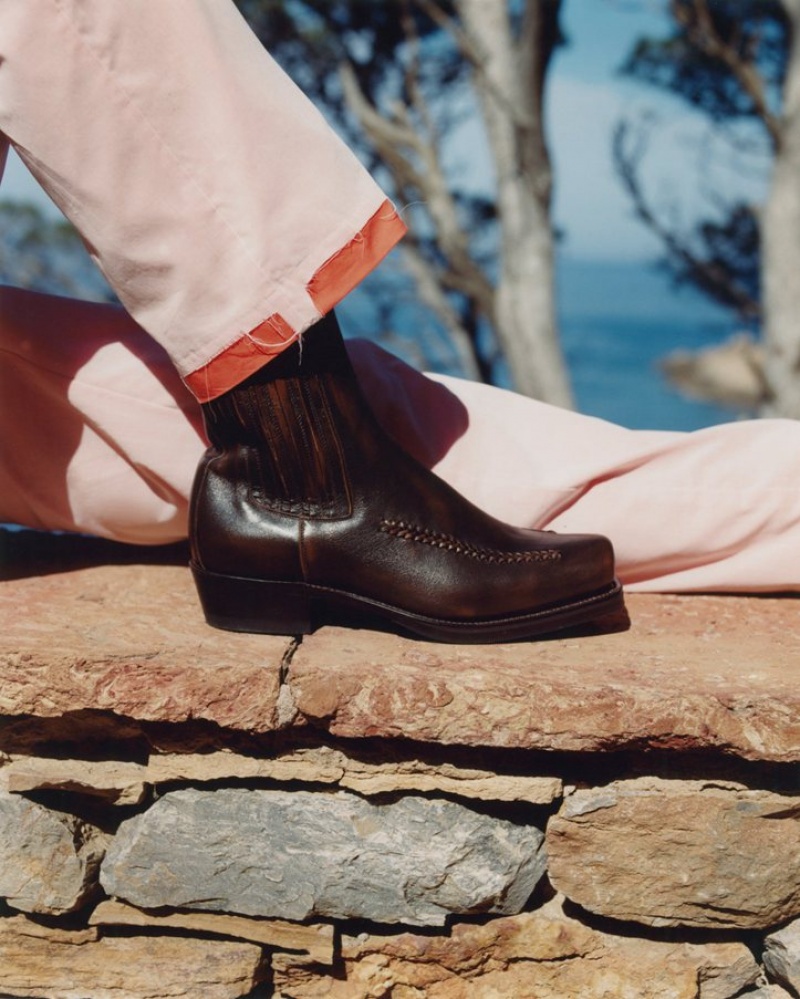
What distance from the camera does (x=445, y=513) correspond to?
1343 millimetres

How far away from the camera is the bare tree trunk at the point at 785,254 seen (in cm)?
402

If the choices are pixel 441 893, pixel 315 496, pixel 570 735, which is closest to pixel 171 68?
pixel 315 496

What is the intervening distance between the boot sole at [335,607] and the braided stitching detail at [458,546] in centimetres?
7

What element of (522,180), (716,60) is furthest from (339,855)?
(716,60)

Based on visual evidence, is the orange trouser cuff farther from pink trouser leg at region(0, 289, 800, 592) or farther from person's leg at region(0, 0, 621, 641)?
pink trouser leg at region(0, 289, 800, 592)

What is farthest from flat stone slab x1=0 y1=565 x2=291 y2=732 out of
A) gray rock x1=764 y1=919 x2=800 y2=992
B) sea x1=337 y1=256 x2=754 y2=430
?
sea x1=337 y1=256 x2=754 y2=430

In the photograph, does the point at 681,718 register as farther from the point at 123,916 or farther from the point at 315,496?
the point at 123,916

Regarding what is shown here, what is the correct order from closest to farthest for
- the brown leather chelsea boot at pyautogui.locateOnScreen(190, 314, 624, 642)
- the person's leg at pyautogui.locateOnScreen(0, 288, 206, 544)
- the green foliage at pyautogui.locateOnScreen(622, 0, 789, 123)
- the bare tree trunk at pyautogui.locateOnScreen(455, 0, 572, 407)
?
A: the brown leather chelsea boot at pyautogui.locateOnScreen(190, 314, 624, 642) → the person's leg at pyautogui.locateOnScreen(0, 288, 206, 544) → the bare tree trunk at pyautogui.locateOnScreen(455, 0, 572, 407) → the green foliage at pyautogui.locateOnScreen(622, 0, 789, 123)

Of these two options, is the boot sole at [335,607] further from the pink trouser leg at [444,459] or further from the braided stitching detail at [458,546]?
the pink trouser leg at [444,459]

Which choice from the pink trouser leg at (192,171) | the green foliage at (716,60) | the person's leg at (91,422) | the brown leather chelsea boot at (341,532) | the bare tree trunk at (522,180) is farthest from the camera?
the green foliage at (716,60)

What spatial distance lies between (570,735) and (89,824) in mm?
581

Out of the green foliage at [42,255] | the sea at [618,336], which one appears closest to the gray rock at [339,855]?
the sea at [618,336]

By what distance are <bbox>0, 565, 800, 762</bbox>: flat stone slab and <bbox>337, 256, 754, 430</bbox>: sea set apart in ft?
15.0

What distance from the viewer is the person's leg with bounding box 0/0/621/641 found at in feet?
3.93
